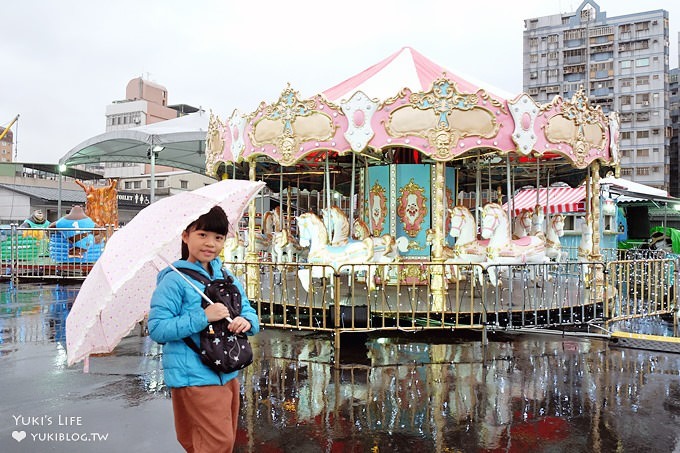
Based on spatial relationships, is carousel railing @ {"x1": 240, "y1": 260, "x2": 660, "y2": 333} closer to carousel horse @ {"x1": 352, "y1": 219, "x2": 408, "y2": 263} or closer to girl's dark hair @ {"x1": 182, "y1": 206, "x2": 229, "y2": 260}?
carousel horse @ {"x1": 352, "y1": 219, "x2": 408, "y2": 263}

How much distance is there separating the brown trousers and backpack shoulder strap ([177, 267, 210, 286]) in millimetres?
547

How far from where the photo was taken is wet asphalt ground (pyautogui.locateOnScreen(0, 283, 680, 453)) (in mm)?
4289

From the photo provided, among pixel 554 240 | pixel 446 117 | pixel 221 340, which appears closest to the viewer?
pixel 221 340

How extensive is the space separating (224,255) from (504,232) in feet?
21.8

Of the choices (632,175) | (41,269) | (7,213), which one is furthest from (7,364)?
(632,175)

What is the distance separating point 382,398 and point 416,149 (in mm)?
4984

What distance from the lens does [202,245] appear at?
9.34ft

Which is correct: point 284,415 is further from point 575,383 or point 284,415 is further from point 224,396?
point 575,383

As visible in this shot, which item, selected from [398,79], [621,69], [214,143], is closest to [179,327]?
[398,79]

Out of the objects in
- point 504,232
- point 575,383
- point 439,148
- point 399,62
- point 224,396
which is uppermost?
point 399,62

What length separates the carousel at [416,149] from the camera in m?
8.92

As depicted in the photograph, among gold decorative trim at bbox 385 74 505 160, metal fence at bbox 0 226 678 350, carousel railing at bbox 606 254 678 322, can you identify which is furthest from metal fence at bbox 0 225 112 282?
carousel railing at bbox 606 254 678 322

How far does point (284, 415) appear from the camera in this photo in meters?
4.86

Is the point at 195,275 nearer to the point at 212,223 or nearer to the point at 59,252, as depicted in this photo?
the point at 212,223
